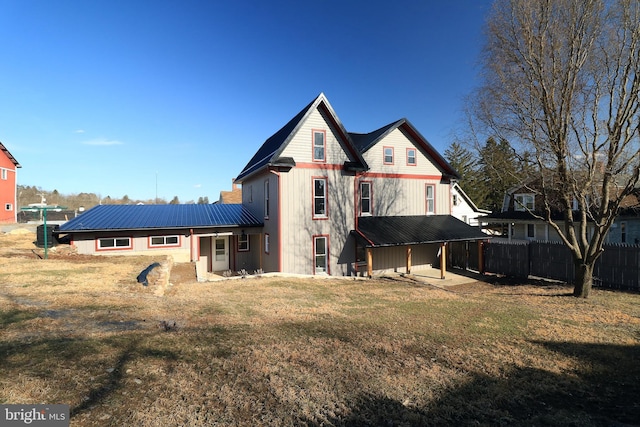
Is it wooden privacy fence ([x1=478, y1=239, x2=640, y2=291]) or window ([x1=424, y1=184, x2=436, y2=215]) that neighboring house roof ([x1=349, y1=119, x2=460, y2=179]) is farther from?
wooden privacy fence ([x1=478, y1=239, x2=640, y2=291])

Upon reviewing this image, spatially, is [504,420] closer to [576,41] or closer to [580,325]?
[580,325]

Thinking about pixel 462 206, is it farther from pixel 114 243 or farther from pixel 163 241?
pixel 114 243

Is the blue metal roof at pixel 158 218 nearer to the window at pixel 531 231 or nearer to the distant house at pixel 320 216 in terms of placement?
the distant house at pixel 320 216

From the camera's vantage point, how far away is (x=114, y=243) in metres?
18.5

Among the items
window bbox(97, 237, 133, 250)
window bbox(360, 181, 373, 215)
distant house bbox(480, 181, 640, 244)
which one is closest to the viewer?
window bbox(97, 237, 133, 250)

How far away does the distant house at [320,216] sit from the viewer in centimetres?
1725

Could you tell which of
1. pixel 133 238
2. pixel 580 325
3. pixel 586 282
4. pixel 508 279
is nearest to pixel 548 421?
pixel 580 325

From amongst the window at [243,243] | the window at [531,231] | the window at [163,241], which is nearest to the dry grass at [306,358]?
the window at [163,241]

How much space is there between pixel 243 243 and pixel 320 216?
711 centimetres

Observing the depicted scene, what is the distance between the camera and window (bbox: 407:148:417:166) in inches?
834

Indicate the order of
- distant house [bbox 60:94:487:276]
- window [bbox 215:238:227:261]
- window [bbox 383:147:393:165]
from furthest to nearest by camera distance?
1. window [bbox 215:238:227:261]
2. window [bbox 383:147:393:165]
3. distant house [bbox 60:94:487:276]

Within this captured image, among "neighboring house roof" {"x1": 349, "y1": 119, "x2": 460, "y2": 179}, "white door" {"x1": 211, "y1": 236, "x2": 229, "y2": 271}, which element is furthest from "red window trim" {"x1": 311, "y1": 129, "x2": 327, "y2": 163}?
"white door" {"x1": 211, "y1": 236, "x2": 229, "y2": 271}

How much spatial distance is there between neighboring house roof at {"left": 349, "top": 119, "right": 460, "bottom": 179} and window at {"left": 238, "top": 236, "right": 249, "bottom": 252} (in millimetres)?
10107

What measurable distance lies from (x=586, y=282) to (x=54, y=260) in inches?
947
